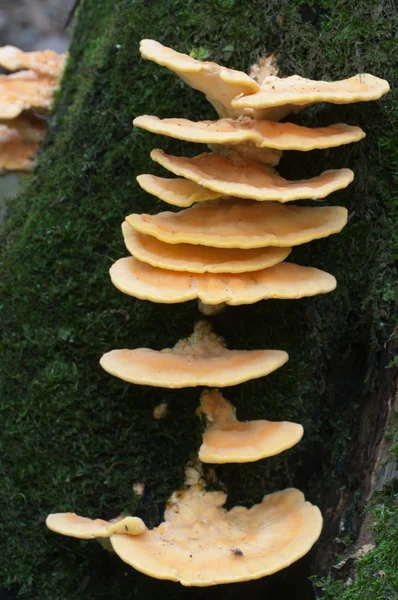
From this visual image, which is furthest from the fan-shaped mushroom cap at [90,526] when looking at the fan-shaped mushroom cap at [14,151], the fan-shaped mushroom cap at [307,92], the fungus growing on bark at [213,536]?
the fan-shaped mushroom cap at [14,151]

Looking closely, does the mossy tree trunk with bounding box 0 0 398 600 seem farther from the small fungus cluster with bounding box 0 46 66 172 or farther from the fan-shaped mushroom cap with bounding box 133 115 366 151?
the small fungus cluster with bounding box 0 46 66 172

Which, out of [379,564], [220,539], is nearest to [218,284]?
[220,539]

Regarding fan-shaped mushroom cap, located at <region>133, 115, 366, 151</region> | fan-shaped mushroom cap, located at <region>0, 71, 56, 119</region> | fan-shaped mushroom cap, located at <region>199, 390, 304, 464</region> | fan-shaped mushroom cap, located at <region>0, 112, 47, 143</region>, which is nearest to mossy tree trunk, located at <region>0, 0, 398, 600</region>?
fan-shaped mushroom cap, located at <region>199, 390, 304, 464</region>

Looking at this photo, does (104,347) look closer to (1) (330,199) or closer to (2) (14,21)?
(1) (330,199)

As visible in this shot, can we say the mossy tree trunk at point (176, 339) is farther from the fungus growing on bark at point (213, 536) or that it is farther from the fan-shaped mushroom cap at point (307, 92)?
the fan-shaped mushroom cap at point (307, 92)

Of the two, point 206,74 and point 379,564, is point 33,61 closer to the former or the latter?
point 206,74
